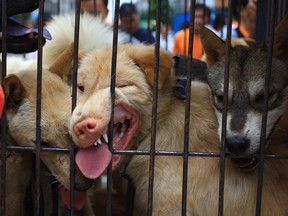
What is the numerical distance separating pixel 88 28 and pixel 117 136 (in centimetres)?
96

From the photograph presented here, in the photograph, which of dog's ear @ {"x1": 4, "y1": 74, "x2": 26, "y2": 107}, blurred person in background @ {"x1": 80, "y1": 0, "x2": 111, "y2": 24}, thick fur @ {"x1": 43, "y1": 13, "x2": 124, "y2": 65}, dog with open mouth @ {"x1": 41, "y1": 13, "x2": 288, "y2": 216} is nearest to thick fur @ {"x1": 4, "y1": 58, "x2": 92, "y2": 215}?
dog's ear @ {"x1": 4, "y1": 74, "x2": 26, "y2": 107}

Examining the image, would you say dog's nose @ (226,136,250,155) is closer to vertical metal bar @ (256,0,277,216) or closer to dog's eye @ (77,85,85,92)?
vertical metal bar @ (256,0,277,216)

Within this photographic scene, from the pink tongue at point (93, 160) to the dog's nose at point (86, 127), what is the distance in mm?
112

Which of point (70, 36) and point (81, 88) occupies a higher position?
point (70, 36)

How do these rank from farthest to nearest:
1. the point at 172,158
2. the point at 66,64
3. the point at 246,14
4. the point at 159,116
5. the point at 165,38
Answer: the point at 165,38, the point at 246,14, the point at 66,64, the point at 159,116, the point at 172,158

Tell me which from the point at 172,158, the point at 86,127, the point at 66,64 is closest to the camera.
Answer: the point at 86,127

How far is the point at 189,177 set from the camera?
8.00 ft

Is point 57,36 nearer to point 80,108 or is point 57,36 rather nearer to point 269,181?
point 80,108

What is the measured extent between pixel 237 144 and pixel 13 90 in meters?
0.97

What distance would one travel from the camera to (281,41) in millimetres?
2557

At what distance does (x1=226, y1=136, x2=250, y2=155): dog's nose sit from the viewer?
7.42 feet

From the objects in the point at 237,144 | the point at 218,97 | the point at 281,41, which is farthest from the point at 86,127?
the point at 281,41

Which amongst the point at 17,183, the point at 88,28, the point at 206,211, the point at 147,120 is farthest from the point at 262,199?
the point at 88,28

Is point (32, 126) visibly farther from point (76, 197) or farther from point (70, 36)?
point (70, 36)
